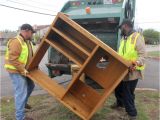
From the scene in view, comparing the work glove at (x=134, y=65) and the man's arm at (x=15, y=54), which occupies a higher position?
the man's arm at (x=15, y=54)

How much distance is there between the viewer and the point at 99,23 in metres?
8.25

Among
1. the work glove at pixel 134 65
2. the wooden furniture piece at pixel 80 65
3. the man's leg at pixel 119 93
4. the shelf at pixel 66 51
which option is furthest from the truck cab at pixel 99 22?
the work glove at pixel 134 65

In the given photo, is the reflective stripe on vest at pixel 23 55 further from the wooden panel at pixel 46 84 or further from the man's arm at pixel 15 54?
the wooden panel at pixel 46 84

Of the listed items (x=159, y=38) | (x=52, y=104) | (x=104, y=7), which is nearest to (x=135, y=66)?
(x=52, y=104)

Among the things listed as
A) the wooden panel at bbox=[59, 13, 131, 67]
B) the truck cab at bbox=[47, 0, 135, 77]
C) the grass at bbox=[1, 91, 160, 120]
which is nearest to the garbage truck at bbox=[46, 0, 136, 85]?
the truck cab at bbox=[47, 0, 135, 77]

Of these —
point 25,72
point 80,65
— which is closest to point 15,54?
point 25,72

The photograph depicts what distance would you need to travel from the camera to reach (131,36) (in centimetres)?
564

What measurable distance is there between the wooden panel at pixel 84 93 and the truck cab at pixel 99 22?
6.36 ft

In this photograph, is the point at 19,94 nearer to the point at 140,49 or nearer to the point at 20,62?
the point at 20,62

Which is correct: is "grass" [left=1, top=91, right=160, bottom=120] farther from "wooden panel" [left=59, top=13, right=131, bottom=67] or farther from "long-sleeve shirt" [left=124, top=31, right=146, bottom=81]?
"wooden panel" [left=59, top=13, right=131, bottom=67]

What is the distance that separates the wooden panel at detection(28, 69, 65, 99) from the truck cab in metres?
1.89

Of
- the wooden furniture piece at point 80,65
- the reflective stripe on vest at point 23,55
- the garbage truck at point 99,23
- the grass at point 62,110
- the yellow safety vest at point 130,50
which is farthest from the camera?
the garbage truck at point 99,23

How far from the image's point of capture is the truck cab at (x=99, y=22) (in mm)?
7898

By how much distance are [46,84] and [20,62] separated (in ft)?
1.87
